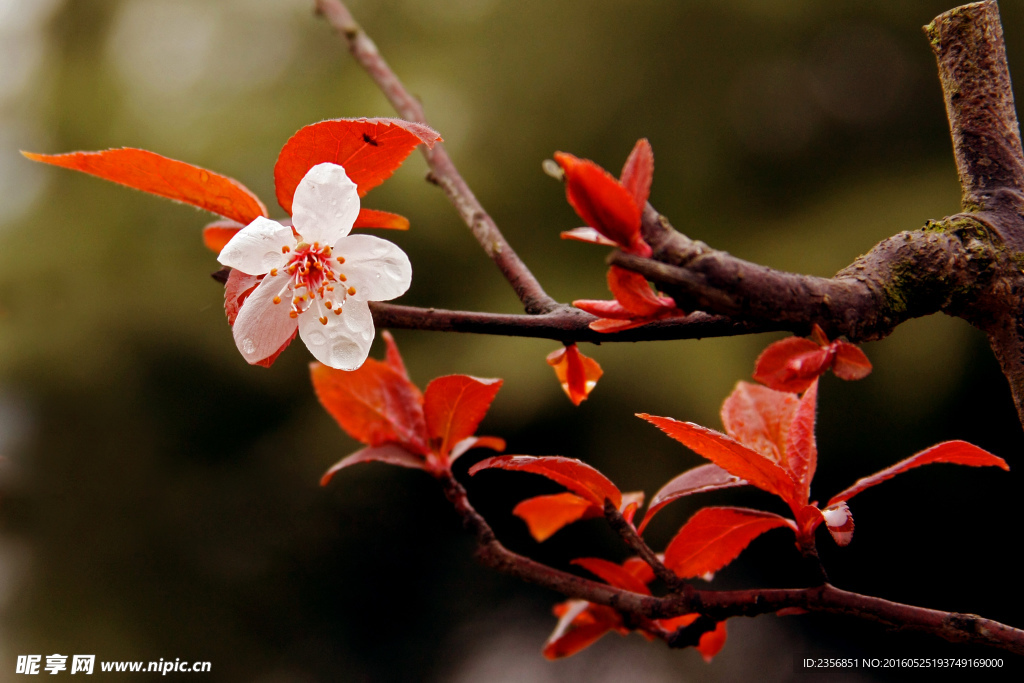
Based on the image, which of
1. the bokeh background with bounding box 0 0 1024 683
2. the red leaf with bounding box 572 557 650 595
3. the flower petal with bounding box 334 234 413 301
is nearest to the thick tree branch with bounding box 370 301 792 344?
the flower petal with bounding box 334 234 413 301

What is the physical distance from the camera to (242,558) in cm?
60

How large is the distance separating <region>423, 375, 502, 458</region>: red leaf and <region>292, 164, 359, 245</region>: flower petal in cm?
8

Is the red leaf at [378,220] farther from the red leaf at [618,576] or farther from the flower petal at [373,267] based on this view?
the red leaf at [618,576]

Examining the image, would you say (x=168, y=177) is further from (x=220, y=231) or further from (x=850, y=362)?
(x=850, y=362)

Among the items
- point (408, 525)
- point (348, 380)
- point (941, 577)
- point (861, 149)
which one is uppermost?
point (861, 149)

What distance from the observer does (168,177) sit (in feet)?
0.64

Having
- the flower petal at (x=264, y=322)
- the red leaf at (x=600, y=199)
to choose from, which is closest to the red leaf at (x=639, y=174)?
the red leaf at (x=600, y=199)

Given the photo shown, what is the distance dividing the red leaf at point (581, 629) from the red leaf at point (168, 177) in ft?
0.67

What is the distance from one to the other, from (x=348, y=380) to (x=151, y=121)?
587 mm

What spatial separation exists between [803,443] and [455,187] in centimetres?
17

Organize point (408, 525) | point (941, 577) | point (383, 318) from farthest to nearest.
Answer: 1. point (408, 525)
2. point (941, 577)
3. point (383, 318)

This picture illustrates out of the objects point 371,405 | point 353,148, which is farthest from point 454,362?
point 353,148

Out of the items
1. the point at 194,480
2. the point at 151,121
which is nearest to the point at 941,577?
the point at 194,480

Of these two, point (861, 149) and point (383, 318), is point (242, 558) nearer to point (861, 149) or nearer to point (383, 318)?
point (383, 318)
